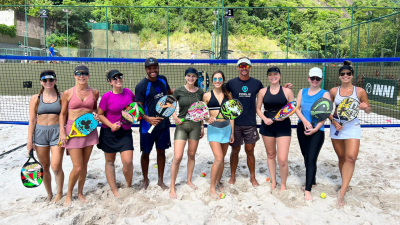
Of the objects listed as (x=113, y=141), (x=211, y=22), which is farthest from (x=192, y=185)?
(x=211, y=22)

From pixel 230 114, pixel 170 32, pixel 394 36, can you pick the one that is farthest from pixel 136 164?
pixel 170 32

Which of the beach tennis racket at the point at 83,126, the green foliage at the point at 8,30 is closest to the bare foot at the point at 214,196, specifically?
the beach tennis racket at the point at 83,126

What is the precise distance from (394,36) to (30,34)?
1314 inches

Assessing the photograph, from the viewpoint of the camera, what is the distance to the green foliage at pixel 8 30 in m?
29.9

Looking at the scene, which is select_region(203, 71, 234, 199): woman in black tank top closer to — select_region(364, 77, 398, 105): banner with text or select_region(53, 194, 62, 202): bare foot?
select_region(53, 194, 62, 202): bare foot

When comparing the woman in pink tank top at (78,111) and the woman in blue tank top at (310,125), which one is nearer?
the woman in pink tank top at (78,111)

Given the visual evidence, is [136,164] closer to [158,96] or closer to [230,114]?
[158,96]

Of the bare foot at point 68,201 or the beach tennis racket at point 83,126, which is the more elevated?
the beach tennis racket at point 83,126

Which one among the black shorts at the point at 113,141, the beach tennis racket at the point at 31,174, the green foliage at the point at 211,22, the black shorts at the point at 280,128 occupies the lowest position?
the beach tennis racket at the point at 31,174

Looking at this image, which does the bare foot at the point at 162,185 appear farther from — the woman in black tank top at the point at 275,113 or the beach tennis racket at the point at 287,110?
→ the beach tennis racket at the point at 287,110

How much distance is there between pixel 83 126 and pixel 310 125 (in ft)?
10.2

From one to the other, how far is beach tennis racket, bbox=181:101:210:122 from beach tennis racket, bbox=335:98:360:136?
71.0 inches

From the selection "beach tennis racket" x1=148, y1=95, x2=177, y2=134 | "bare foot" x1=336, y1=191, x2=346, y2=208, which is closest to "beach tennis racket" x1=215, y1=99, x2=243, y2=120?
"beach tennis racket" x1=148, y1=95, x2=177, y2=134

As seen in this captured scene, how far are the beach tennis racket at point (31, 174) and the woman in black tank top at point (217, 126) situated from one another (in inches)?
93.2
